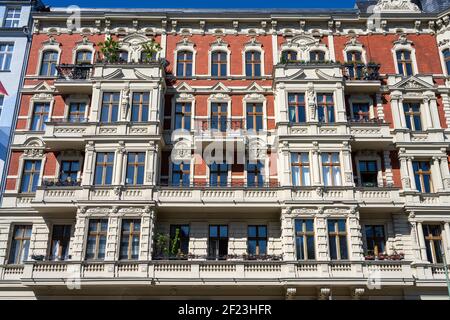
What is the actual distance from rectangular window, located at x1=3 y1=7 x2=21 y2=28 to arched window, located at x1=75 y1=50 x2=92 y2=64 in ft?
14.9

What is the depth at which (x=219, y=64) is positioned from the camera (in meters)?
29.6

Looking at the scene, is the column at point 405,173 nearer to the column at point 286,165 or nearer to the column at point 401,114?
the column at point 401,114

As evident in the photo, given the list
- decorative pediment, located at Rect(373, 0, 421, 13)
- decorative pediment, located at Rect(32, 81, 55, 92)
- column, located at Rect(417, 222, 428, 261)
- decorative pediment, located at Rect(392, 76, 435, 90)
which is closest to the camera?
column, located at Rect(417, 222, 428, 261)

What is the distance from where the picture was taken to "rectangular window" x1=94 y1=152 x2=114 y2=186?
25016mm

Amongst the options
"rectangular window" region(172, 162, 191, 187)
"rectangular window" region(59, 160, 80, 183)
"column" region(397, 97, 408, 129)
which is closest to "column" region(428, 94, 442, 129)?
"column" region(397, 97, 408, 129)

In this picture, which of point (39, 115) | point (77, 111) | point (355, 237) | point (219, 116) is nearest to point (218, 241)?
point (355, 237)

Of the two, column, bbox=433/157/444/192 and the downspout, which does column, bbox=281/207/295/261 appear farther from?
the downspout

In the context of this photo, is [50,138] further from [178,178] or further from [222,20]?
[222,20]

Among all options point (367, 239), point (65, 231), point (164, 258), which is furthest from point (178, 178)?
point (367, 239)

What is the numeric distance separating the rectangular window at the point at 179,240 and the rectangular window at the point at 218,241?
121 cm

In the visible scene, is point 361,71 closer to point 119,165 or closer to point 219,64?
point 219,64

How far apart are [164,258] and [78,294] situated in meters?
4.28

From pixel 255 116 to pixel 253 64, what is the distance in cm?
369

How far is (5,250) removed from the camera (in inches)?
973
